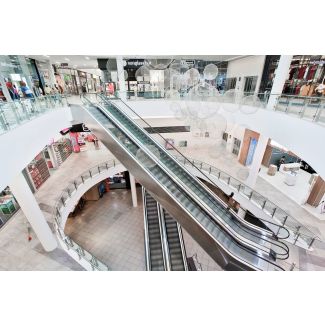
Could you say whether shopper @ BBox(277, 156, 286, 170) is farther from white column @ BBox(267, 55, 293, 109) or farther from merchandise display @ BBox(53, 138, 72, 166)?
merchandise display @ BBox(53, 138, 72, 166)

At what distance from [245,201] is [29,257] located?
8167 millimetres

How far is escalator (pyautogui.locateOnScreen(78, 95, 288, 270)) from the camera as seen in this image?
5.12m

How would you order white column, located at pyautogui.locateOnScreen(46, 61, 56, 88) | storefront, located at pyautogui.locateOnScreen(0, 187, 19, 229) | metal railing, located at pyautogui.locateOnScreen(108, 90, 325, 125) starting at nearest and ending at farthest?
metal railing, located at pyautogui.locateOnScreen(108, 90, 325, 125), storefront, located at pyautogui.locateOnScreen(0, 187, 19, 229), white column, located at pyautogui.locateOnScreen(46, 61, 56, 88)

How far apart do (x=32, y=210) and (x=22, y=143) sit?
2.27m

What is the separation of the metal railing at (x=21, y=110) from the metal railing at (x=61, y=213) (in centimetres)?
348

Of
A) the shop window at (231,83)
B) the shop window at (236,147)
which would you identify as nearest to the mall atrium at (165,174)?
the shop window at (236,147)

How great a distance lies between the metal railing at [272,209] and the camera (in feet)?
18.4

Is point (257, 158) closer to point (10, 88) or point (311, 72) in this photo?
point (311, 72)

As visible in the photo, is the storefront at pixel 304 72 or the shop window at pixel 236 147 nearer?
the storefront at pixel 304 72

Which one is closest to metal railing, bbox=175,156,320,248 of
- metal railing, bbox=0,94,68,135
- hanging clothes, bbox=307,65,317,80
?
hanging clothes, bbox=307,65,317,80

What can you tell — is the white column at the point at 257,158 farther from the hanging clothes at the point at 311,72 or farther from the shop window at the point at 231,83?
the shop window at the point at 231,83

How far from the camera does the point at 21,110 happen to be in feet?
16.4

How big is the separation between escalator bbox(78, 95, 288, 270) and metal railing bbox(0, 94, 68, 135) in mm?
2002

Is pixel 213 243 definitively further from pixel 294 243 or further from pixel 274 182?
pixel 274 182
